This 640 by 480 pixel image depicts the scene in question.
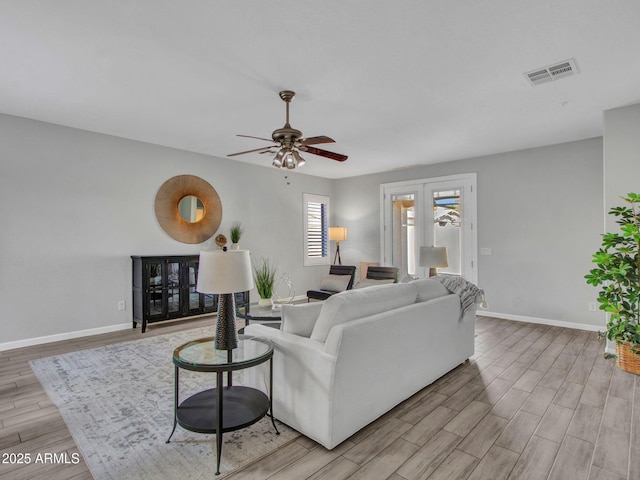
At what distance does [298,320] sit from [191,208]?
3.85 m

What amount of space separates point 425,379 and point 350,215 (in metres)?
5.16

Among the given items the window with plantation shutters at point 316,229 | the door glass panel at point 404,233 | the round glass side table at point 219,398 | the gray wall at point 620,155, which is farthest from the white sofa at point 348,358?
the window with plantation shutters at point 316,229

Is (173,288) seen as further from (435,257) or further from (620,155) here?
(620,155)

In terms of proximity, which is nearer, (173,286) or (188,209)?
(173,286)

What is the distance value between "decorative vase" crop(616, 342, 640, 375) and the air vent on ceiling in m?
2.65

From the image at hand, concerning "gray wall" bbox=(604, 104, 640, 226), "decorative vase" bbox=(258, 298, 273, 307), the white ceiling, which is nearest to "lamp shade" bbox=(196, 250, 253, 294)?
the white ceiling

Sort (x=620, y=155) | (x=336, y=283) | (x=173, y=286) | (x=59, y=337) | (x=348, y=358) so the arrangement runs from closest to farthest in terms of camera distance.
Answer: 1. (x=348, y=358)
2. (x=620, y=155)
3. (x=59, y=337)
4. (x=173, y=286)
5. (x=336, y=283)

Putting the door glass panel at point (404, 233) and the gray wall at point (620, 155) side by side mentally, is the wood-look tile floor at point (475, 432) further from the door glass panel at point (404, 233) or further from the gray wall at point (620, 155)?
the door glass panel at point (404, 233)

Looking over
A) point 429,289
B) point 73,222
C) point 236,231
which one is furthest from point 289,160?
point 73,222

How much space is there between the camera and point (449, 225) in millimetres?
6133

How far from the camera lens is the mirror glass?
546 cm

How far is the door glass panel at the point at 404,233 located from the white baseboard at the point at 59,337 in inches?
193

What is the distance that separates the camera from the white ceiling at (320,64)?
2.16 m

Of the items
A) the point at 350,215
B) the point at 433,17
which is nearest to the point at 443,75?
the point at 433,17
